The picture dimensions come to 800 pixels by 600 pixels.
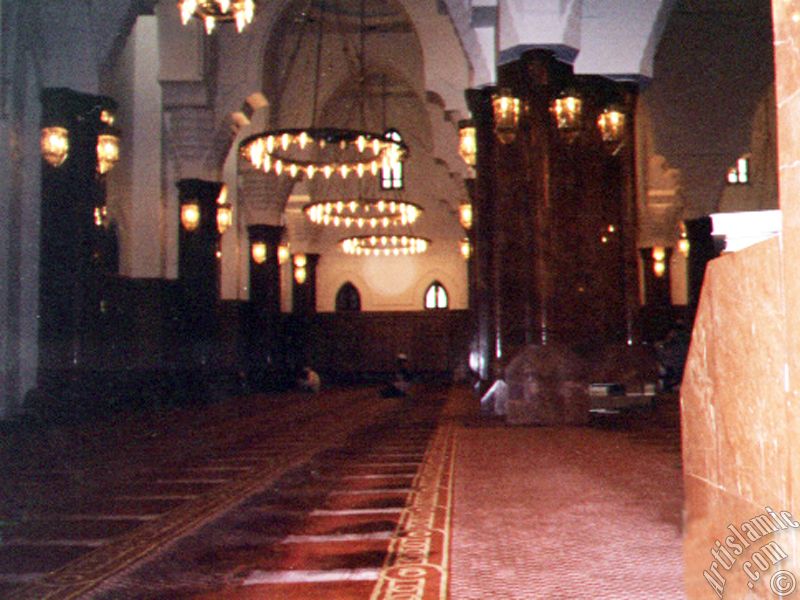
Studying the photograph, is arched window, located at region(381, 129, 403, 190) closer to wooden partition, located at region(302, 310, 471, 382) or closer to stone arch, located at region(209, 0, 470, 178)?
wooden partition, located at region(302, 310, 471, 382)

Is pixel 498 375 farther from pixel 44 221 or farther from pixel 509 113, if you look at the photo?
pixel 44 221

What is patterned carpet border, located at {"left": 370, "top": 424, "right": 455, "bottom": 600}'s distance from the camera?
9.28 ft

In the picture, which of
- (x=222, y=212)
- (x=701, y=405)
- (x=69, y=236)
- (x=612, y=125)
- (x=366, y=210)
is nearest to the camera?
(x=701, y=405)

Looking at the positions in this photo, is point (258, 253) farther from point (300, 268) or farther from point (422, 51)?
point (422, 51)

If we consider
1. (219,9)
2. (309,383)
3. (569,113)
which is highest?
(219,9)

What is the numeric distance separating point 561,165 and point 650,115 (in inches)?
299

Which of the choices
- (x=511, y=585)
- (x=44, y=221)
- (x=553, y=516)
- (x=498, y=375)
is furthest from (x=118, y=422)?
(x=511, y=585)

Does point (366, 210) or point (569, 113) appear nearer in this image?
point (569, 113)

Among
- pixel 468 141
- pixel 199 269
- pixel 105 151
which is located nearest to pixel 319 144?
pixel 199 269

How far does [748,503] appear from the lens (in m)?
1.81

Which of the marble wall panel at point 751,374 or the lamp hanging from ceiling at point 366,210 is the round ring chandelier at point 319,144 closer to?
the lamp hanging from ceiling at point 366,210

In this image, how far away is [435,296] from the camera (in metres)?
26.9

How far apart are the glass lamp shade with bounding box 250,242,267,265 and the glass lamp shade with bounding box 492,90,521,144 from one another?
11772 millimetres

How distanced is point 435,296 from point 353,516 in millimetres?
22722
